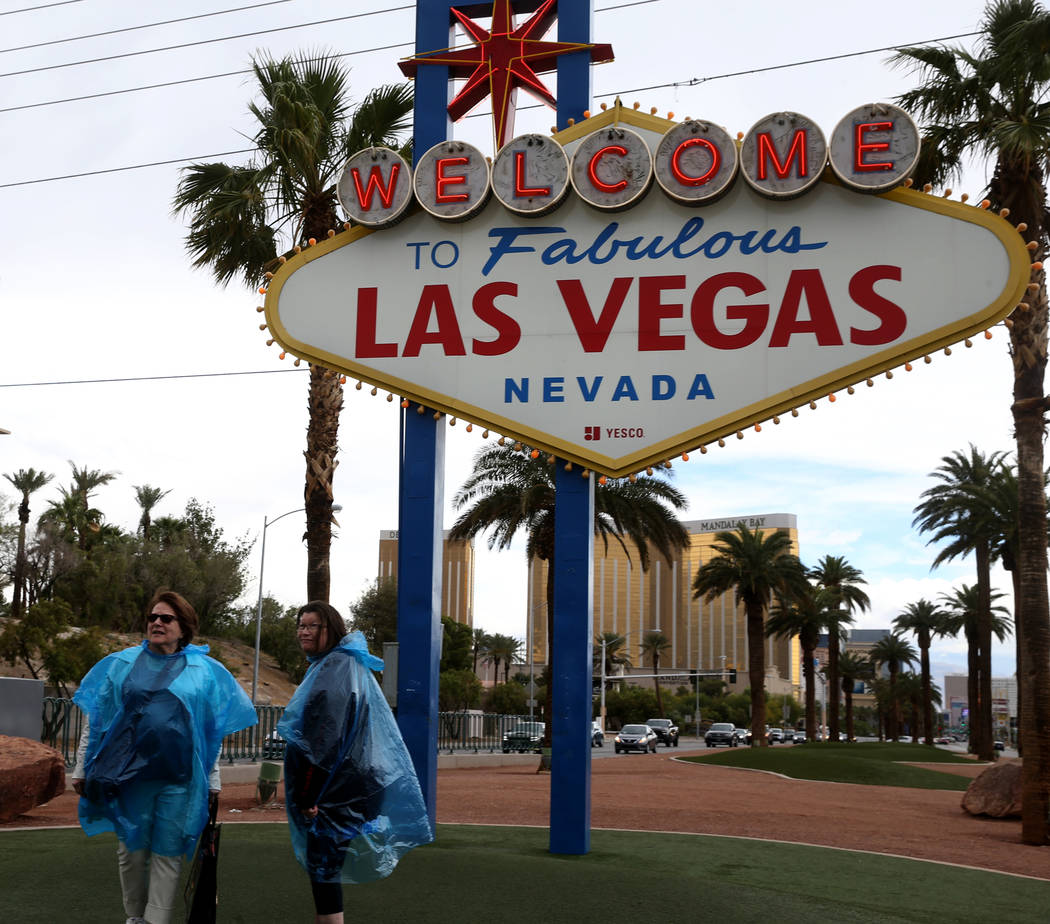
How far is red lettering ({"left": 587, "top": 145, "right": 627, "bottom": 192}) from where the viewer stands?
418 inches

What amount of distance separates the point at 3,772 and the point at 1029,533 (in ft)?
42.5

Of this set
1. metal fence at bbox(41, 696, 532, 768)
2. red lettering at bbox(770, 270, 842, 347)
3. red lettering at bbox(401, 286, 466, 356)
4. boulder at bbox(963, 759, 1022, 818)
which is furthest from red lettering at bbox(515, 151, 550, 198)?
boulder at bbox(963, 759, 1022, 818)

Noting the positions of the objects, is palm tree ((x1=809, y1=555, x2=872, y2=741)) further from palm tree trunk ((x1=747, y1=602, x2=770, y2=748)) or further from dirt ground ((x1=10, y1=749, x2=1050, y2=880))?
dirt ground ((x1=10, y1=749, x2=1050, y2=880))

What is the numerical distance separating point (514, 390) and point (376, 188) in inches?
99.9

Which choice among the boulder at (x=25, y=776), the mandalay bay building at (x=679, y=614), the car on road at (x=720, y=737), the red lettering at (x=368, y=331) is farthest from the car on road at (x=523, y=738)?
the mandalay bay building at (x=679, y=614)

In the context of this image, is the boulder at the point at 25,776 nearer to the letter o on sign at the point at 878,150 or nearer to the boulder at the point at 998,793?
the letter o on sign at the point at 878,150

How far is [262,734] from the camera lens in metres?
24.8

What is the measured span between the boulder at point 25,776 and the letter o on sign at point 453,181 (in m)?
7.13

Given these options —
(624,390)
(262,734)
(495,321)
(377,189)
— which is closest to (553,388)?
(624,390)

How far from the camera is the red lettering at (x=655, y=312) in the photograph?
10391mm

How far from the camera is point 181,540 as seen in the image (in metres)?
61.5

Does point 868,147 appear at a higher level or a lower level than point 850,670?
higher

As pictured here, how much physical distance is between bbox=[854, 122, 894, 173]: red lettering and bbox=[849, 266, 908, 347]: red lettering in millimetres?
897

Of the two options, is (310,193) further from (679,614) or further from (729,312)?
Result: (679,614)
